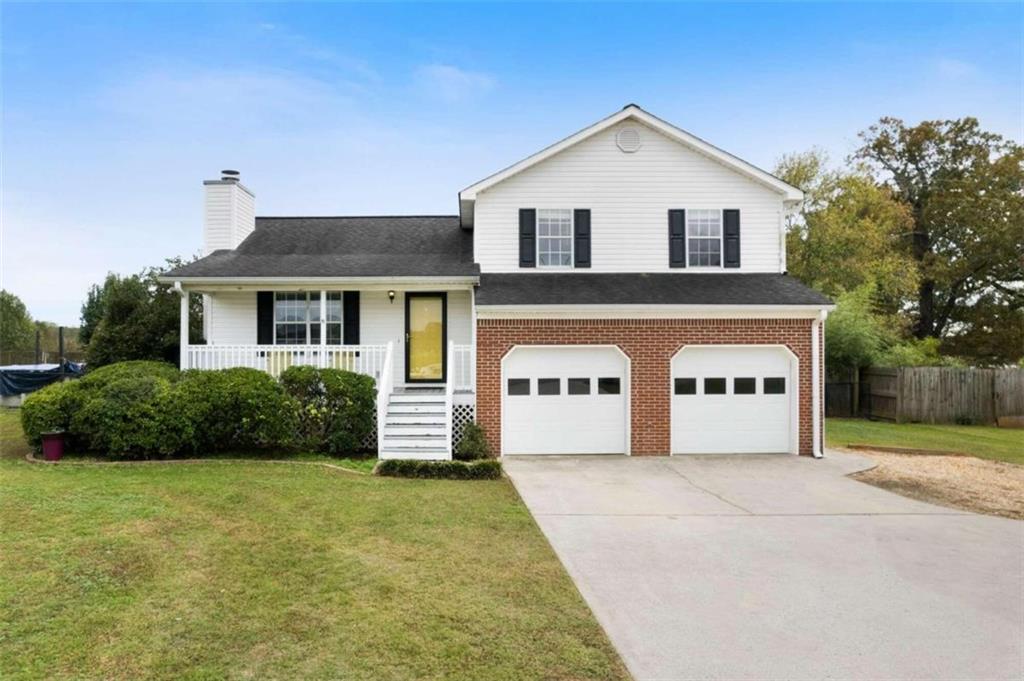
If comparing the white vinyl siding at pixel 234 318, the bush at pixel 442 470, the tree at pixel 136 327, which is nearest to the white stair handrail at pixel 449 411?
the bush at pixel 442 470

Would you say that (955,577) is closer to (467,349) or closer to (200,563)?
(200,563)

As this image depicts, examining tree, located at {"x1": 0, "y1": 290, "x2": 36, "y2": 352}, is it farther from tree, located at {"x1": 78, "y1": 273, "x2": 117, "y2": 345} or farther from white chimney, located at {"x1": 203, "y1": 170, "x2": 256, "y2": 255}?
white chimney, located at {"x1": 203, "y1": 170, "x2": 256, "y2": 255}

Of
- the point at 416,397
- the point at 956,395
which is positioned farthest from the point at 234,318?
the point at 956,395

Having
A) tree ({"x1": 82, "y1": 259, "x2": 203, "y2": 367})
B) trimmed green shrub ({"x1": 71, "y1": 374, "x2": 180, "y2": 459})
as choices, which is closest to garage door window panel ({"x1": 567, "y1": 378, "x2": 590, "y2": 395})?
trimmed green shrub ({"x1": 71, "y1": 374, "x2": 180, "y2": 459})

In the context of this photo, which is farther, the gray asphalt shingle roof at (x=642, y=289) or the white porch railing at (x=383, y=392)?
the gray asphalt shingle roof at (x=642, y=289)

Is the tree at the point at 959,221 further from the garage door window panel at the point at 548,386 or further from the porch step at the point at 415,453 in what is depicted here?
the porch step at the point at 415,453

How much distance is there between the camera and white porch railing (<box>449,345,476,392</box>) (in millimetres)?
12078

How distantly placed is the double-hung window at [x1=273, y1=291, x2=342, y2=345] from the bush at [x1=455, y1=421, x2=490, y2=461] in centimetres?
421

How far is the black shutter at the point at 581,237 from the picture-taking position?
13.2 m

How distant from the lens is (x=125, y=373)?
1086cm

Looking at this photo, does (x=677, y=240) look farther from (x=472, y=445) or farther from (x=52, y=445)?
(x=52, y=445)

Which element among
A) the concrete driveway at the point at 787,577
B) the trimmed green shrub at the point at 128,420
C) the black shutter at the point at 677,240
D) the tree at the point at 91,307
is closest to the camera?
Result: the concrete driveway at the point at 787,577

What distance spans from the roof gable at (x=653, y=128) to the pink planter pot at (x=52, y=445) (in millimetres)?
9011

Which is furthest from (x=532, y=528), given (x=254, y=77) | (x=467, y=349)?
(x=254, y=77)
